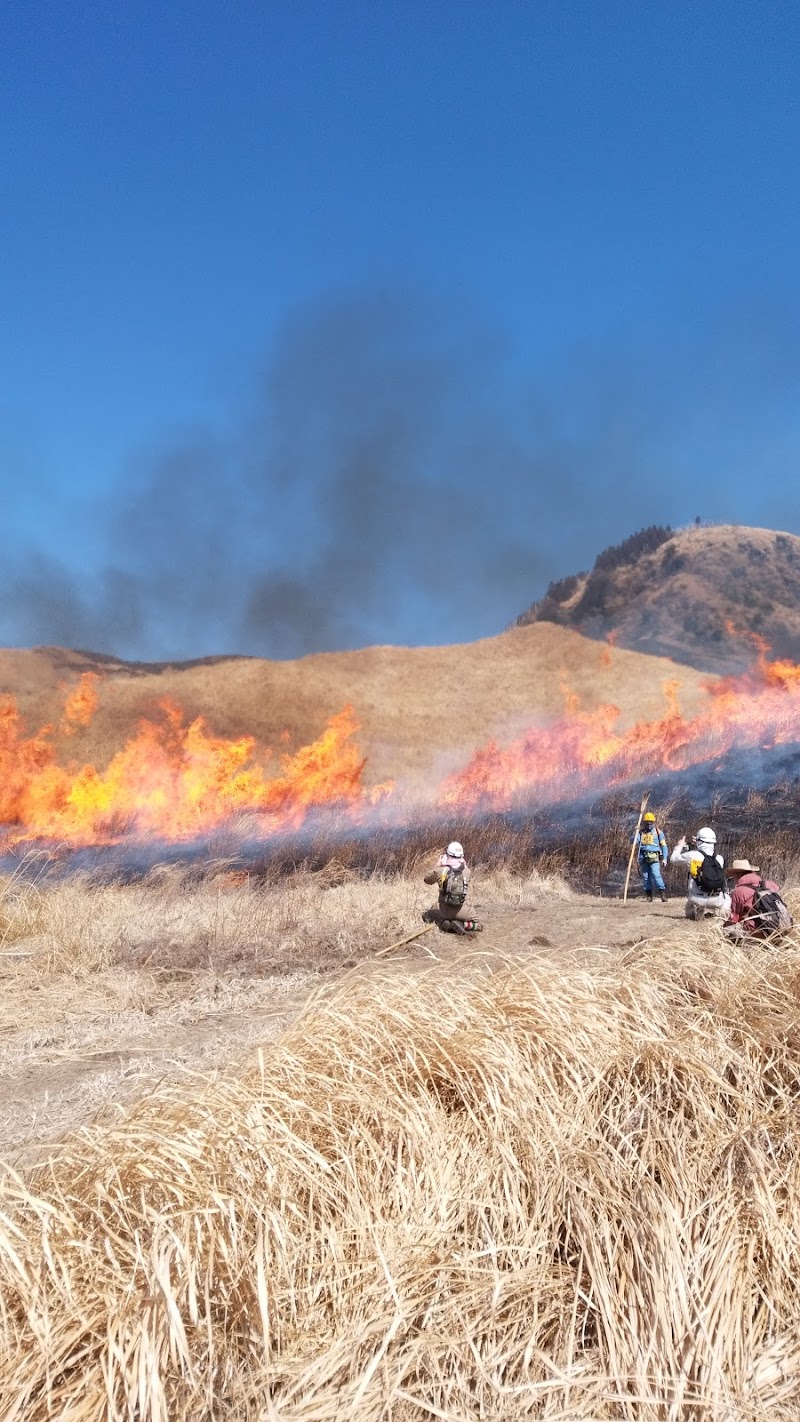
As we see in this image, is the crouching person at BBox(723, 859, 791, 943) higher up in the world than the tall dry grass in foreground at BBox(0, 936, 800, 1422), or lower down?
higher up

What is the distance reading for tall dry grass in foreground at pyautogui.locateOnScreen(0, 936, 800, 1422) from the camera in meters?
2.61

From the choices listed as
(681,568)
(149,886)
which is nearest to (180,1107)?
(149,886)

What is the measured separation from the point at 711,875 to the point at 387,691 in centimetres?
2754

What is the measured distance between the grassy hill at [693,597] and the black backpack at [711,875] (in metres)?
24.0

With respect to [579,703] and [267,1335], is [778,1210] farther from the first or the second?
[579,703]

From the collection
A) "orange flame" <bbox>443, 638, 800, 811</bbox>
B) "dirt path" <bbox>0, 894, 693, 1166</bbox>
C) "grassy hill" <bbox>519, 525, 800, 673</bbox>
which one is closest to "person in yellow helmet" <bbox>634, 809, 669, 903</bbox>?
"dirt path" <bbox>0, 894, 693, 1166</bbox>

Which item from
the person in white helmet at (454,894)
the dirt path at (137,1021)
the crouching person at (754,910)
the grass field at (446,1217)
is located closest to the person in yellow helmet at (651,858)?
the dirt path at (137,1021)

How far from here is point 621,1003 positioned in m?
4.90

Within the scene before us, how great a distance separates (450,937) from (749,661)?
2639cm

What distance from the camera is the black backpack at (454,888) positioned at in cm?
1184

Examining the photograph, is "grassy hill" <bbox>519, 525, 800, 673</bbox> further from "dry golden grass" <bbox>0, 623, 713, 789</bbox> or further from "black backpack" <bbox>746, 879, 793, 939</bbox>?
"black backpack" <bbox>746, 879, 793, 939</bbox>

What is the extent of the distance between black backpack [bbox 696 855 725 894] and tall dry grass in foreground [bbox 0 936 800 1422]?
25.4 ft

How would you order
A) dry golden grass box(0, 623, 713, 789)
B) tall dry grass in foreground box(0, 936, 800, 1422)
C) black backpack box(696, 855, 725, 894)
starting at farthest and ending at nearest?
Result: dry golden grass box(0, 623, 713, 789), black backpack box(696, 855, 725, 894), tall dry grass in foreground box(0, 936, 800, 1422)

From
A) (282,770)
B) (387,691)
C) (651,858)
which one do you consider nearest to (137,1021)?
(651,858)
